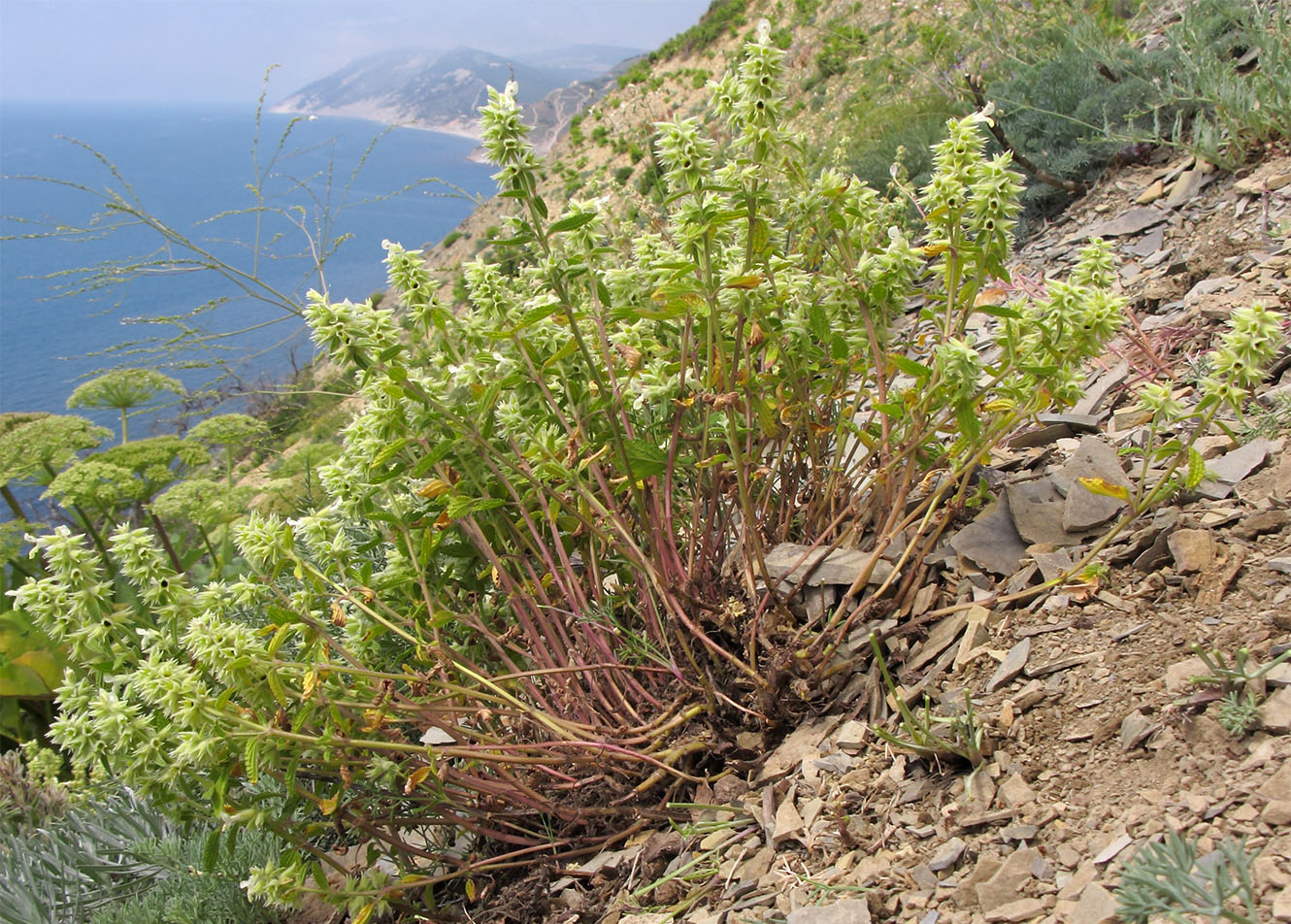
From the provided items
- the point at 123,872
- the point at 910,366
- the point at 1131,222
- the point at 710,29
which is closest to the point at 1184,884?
the point at 910,366

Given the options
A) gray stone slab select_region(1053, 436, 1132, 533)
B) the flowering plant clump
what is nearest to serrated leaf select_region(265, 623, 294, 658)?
the flowering plant clump

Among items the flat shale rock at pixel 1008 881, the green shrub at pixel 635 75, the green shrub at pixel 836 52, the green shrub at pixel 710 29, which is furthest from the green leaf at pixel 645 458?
the green shrub at pixel 635 75

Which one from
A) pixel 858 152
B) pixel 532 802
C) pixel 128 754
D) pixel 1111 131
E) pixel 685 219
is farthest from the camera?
pixel 858 152

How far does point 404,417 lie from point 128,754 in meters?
0.87

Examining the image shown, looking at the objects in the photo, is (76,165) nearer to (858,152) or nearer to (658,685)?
(858,152)

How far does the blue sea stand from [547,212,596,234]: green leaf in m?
0.94

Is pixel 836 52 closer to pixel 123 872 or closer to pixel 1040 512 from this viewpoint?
pixel 1040 512

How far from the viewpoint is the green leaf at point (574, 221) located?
168 centimetres

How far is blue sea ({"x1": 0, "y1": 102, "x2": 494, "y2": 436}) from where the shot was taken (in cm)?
369

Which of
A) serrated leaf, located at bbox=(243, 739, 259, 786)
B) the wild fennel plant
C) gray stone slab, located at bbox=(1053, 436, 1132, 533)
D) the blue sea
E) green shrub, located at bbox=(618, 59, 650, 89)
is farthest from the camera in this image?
green shrub, located at bbox=(618, 59, 650, 89)

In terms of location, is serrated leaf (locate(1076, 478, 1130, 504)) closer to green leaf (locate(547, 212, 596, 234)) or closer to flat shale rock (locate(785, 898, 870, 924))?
flat shale rock (locate(785, 898, 870, 924))

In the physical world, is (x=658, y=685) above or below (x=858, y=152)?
below

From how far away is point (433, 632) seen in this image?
1955 millimetres

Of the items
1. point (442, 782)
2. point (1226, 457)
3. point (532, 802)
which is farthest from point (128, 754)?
point (1226, 457)
